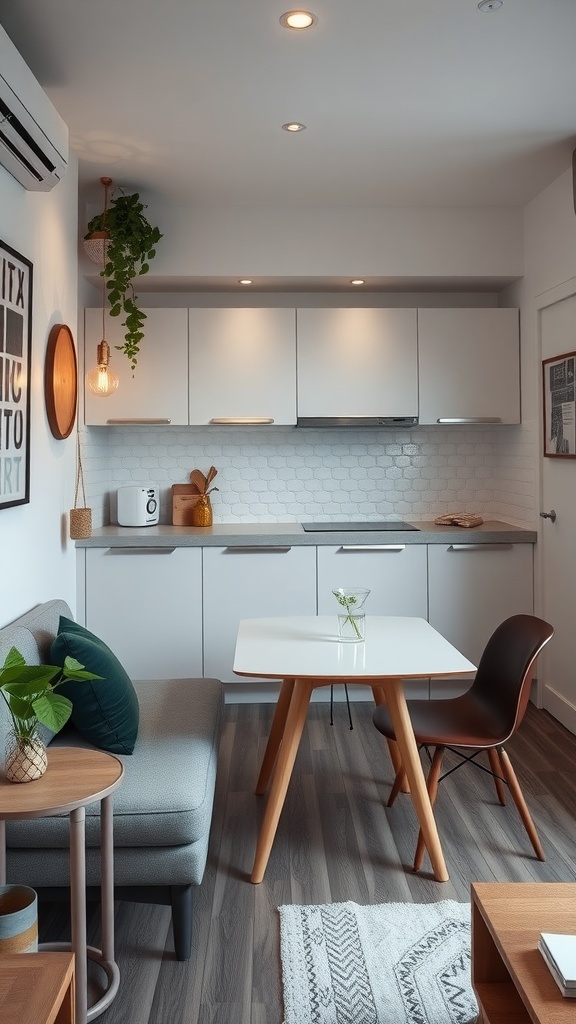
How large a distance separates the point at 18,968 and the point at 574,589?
3.34m

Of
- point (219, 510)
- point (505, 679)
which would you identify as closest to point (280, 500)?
point (219, 510)

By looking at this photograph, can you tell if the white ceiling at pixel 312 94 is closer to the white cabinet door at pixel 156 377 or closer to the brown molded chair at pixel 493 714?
the white cabinet door at pixel 156 377

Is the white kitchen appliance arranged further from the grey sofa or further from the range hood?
the grey sofa

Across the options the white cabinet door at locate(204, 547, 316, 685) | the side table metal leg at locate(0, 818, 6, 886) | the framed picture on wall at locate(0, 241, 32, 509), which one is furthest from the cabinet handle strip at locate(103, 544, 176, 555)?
the side table metal leg at locate(0, 818, 6, 886)

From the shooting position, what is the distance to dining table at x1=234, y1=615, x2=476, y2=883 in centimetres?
264

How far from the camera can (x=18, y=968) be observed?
1.50 m

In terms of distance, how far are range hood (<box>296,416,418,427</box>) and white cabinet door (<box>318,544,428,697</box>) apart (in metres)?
0.77

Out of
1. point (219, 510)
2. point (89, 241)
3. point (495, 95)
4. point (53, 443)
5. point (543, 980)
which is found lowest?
point (543, 980)

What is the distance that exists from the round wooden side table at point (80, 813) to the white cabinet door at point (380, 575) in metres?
2.54

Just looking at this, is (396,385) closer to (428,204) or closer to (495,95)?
(428,204)

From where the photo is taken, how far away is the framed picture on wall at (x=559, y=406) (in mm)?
4141

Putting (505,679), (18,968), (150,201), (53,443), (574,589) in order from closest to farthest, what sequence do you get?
(18,968) → (505,679) → (53,443) → (574,589) → (150,201)

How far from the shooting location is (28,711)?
2.02 meters

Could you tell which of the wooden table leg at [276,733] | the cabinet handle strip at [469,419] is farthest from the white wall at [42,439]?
the cabinet handle strip at [469,419]
